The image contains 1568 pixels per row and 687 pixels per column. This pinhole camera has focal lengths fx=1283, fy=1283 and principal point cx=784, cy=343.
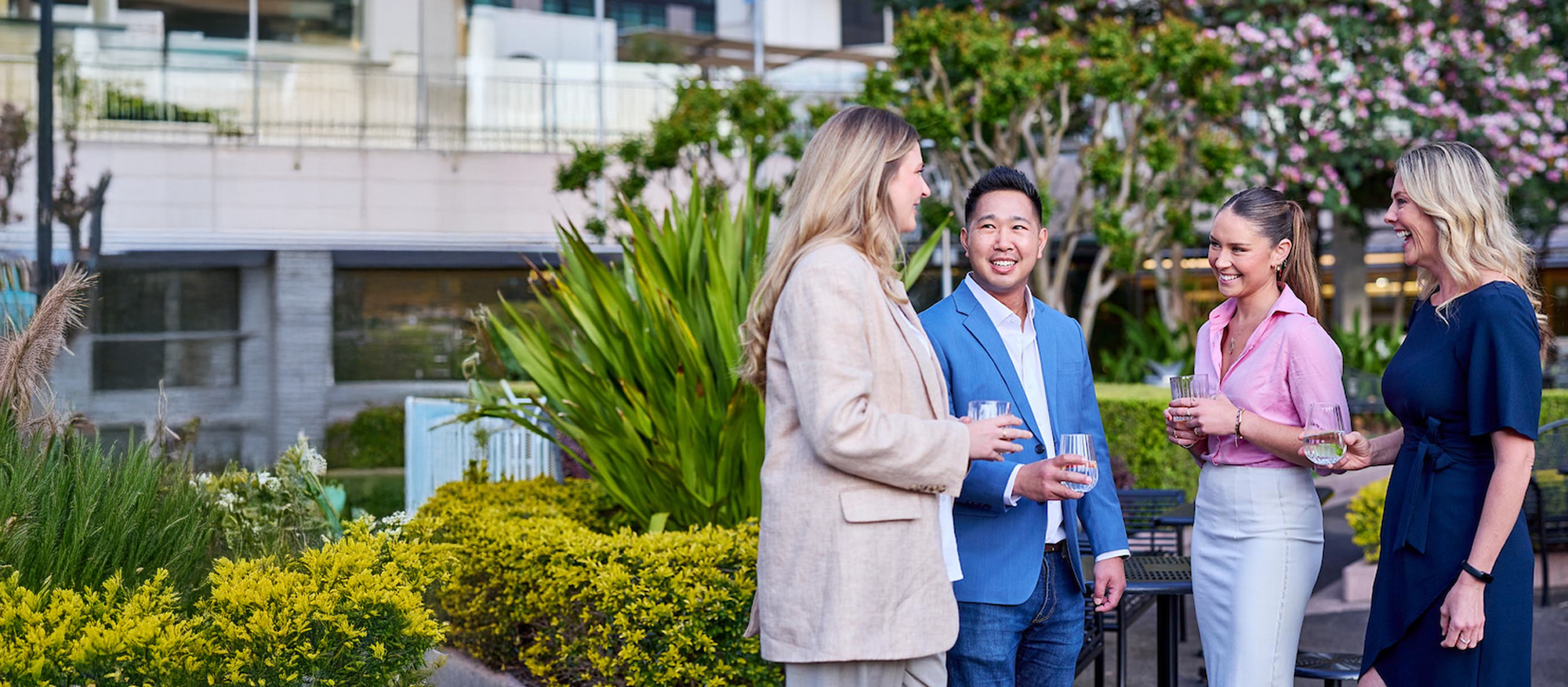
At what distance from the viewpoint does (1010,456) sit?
272cm

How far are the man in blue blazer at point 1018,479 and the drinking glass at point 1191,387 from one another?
0.18 m

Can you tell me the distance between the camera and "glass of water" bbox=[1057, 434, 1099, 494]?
235cm

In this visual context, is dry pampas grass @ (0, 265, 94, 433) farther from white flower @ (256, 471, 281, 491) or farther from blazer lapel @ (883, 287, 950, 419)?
blazer lapel @ (883, 287, 950, 419)

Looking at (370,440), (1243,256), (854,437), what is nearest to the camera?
(854,437)

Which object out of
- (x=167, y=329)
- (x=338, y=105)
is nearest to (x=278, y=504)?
(x=167, y=329)

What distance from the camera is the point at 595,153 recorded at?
11773mm

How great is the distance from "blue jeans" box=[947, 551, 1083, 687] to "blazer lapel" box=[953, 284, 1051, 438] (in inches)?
12.0

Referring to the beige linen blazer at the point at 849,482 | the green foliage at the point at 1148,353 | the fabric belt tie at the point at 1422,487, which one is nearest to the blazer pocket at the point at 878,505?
the beige linen blazer at the point at 849,482

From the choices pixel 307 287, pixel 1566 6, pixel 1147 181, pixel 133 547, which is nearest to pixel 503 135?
pixel 307 287

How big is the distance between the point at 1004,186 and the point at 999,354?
40cm

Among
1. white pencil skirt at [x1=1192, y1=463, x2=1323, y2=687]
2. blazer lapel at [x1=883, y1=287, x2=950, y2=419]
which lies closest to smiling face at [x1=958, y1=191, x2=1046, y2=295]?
blazer lapel at [x1=883, y1=287, x2=950, y2=419]

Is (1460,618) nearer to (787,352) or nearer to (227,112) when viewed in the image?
(787,352)

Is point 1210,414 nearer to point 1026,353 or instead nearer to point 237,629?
point 1026,353

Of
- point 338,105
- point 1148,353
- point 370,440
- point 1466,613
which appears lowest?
point 370,440
